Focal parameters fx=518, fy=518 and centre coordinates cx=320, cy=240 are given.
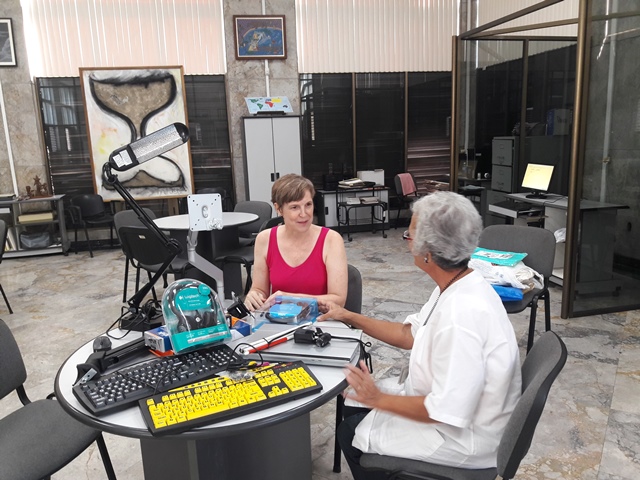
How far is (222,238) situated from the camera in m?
4.60

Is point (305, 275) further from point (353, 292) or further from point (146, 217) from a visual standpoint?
point (146, 217)

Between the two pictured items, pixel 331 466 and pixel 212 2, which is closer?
pixel 331 466

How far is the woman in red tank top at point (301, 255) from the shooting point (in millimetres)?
2533

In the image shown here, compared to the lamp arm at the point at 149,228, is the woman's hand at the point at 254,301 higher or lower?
lower

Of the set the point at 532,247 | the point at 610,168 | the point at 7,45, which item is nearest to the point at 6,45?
A: the point at 7,45

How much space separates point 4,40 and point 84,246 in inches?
118

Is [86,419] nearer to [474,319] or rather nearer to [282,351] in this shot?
[282,351]

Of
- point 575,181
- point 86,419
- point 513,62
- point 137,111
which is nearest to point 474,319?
point 86,419

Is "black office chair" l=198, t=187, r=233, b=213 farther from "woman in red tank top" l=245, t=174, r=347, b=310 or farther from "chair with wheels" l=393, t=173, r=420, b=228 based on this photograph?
"woman in red tank top" l=245, t=174, r=347, b=310

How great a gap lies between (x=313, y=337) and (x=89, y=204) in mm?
6316

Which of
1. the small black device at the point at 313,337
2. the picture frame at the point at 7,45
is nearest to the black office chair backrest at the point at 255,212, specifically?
the small black device at the point at 313,337

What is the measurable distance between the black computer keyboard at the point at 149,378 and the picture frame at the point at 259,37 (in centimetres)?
681

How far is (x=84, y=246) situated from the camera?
25.5 feet

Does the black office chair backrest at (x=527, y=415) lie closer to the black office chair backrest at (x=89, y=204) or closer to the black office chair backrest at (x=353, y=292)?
the black office chair backrest at (x=353, y=292)
